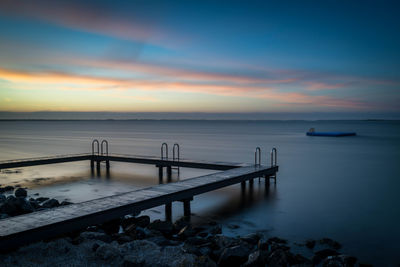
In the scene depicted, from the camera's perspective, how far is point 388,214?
10828 millimetres

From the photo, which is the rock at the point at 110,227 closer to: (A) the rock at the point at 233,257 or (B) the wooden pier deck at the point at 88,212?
(B) the wooden pier deck at the point at 88,212

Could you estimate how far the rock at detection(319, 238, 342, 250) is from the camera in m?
7.86

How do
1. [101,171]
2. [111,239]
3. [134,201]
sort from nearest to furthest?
[111,239]
[134,201]
[101,171]

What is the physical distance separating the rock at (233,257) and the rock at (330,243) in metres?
2.68

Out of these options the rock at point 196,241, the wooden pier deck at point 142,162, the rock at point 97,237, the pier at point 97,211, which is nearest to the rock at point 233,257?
the rock at point 196,241

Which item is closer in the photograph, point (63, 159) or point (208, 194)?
point (208, 194)

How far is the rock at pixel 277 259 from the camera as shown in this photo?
20.5 ft

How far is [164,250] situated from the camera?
21.2 ft

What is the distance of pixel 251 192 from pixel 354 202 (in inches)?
149

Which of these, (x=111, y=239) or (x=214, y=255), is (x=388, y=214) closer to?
(x=214, y=255)

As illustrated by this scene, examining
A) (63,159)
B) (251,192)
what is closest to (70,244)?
(251,192)

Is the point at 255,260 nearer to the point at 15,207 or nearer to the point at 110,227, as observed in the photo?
the point at 110,227

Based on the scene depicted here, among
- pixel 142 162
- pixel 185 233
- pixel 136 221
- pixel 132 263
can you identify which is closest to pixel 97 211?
pixel 136 221

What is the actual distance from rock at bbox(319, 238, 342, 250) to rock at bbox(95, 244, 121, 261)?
192 inches
